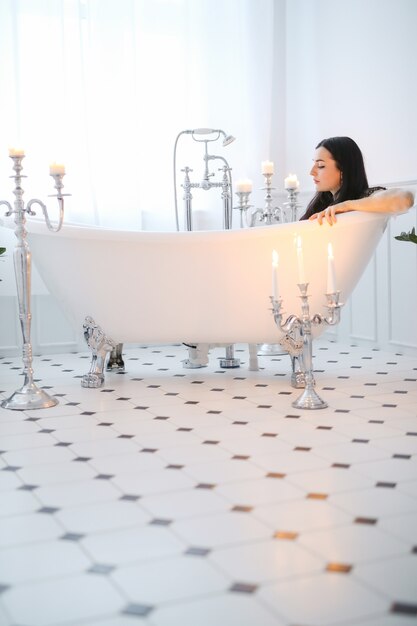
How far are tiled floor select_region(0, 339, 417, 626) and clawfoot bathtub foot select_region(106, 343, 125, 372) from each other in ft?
2.16

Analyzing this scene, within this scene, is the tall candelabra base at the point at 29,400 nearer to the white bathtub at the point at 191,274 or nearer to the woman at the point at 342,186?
the white bathtub at the point at 191,274

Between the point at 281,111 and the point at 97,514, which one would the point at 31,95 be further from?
the point at 97,514

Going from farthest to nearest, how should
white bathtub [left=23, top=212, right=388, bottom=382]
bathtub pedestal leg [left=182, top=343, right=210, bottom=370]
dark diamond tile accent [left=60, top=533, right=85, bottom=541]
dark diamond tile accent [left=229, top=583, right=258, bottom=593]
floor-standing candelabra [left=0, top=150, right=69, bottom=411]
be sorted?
1. bathtub pedestal leg [left=182, top=343, right=210, bottom=370]
2. white bathtub [left=23, top=212, right=388, bottom=382]
3. floor-standing candelabra [left=0, top=150, right=69, bottom=411]
4. dark diamond tile accent [left=60, top=533, right=85, bottom=541]
5. dark diamond tile accent [left=229, top=583, right=258, bottom=593]

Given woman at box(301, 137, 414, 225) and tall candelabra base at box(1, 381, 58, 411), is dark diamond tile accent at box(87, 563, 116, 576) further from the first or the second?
woman at box(301, 137, 414, 225)

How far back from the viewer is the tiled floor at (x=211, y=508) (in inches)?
73.1

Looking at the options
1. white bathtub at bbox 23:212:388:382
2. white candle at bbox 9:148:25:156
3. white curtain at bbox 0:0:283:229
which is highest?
white curtain at bbox 0:0:283:229

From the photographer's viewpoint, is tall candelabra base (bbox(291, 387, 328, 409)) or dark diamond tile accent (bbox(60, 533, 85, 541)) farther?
tall candelabra base (bbox(291, 387, 328, 409))

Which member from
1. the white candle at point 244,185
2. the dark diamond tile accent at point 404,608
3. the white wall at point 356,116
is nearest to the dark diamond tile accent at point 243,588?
the dark diamond tile accent at point 404,608

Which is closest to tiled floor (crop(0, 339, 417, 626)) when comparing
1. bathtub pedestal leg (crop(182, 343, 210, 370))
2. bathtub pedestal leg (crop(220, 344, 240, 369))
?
bathtub pedestal leg (crop(182, 343, 210, 370))

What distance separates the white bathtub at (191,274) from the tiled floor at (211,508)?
328 millimetres

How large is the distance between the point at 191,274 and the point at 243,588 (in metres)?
2.48

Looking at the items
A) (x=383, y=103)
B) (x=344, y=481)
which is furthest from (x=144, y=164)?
(x=344, y=481)

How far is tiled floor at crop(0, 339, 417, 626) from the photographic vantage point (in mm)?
1857

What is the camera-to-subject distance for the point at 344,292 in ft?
14.0
